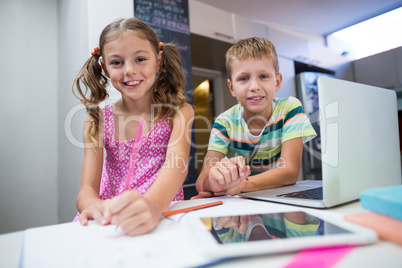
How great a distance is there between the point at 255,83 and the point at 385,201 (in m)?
0.72

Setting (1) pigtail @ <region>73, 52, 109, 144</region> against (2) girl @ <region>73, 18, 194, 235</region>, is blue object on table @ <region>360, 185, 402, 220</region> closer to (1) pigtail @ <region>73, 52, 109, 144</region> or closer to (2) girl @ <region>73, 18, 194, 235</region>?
(2) girl @ <region>73, 18, 194, 235</region>

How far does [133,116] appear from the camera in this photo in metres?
0.91

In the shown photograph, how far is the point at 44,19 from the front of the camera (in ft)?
6.14

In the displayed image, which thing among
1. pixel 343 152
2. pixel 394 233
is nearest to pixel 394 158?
pixel 343 152

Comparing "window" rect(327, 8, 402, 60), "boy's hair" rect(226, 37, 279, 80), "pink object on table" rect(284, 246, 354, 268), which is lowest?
"pink object on table" rect(284, 246, 354, 268)

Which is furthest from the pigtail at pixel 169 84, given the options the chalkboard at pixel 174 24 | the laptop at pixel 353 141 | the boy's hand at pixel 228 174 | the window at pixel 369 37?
the window at pixel 369 37

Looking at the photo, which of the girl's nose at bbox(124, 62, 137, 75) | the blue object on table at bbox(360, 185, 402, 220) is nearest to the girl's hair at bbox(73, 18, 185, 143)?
the girl's nose at bbox(124, 62, 137, 75)

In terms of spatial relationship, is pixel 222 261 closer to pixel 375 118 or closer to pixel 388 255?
pixel 388 255

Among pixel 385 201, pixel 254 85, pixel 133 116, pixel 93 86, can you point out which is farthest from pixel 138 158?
pixel 385 201

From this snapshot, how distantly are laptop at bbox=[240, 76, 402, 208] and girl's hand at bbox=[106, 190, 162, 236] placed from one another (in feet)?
0.90

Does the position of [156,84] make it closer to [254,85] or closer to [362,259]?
[254,85]

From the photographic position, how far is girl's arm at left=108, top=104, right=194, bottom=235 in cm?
36

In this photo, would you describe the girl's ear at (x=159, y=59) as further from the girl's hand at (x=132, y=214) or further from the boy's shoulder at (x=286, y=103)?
the girl's hand at (x=132, y=214)

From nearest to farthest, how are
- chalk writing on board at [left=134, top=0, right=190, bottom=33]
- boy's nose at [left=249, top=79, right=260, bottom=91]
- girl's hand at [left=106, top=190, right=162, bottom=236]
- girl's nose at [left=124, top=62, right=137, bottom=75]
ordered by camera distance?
girl's hand at [left=106, top=190, right=162, bottom=236], girl's nose at [left=124, top=62, right=137, bottom=75], boy's nose at [left=249, top=79, right=260, bottom=91], chalk writing on board at [left=134, top=0, right=190, bottom=33]
